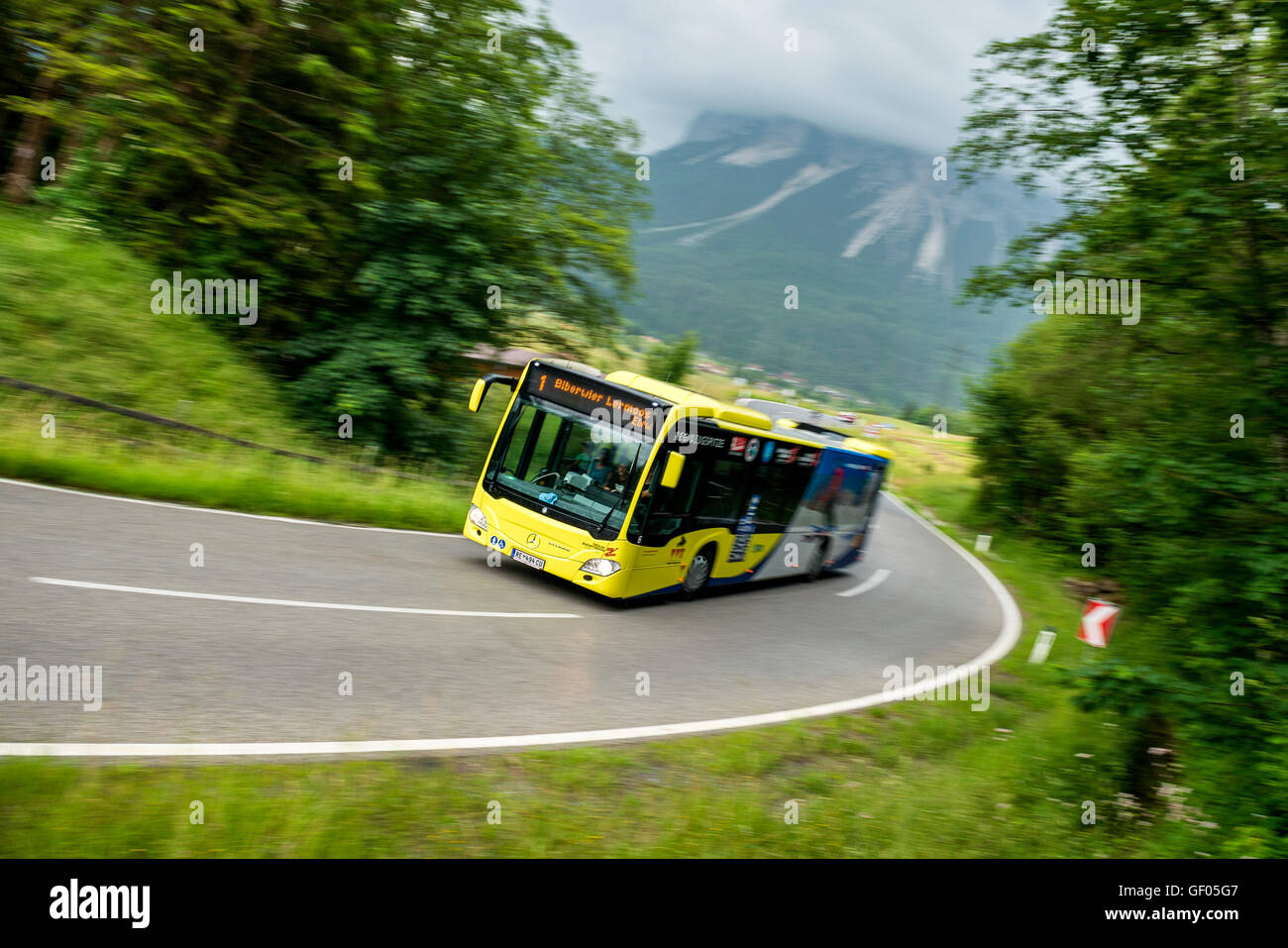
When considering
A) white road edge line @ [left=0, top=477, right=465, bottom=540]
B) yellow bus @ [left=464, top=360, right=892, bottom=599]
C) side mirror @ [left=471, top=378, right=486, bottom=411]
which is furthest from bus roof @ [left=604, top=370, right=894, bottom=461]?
white road edge line @ [left=0, top=477, right=465, bottom=540]

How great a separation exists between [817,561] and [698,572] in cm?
552

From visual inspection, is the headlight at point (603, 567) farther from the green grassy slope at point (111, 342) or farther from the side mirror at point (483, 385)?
the green grassy slope at point (111, 342)

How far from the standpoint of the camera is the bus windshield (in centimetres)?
1114

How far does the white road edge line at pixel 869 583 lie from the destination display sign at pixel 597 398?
7.35 metres

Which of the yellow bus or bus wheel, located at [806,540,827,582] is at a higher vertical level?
the yellow bus

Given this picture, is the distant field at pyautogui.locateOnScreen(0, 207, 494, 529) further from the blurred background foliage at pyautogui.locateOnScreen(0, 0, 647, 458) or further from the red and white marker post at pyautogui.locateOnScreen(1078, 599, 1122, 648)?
the red and white marker post at pyautogui.locateOnScreen(1078, 599, 1122, 648)

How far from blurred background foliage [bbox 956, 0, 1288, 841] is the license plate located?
6280 mm

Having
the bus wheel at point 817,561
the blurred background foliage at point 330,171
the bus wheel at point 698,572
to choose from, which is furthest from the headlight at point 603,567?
the blurred background foliage at point 330,171

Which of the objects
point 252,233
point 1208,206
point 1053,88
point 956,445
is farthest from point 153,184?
point 956,445

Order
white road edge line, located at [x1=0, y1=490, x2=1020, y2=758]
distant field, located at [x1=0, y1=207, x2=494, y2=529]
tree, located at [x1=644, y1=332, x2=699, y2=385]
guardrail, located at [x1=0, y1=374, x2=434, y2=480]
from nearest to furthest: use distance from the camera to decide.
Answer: white road edge line, located at [x1=0, y1=490, x2=1020, y2=758] < distant field, located at [x1=0, y1=207, x2=494, y2=529] < guardrail, located at [x1=0, y1=374, x2=434, y2=480] < tree, located at [x1=644, y1=332, x2=699, y2=385]

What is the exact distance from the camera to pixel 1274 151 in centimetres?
840

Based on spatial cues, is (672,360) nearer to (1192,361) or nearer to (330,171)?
(330,171)

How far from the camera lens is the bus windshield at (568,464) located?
1114 centimetres

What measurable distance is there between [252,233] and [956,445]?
6512 cm
